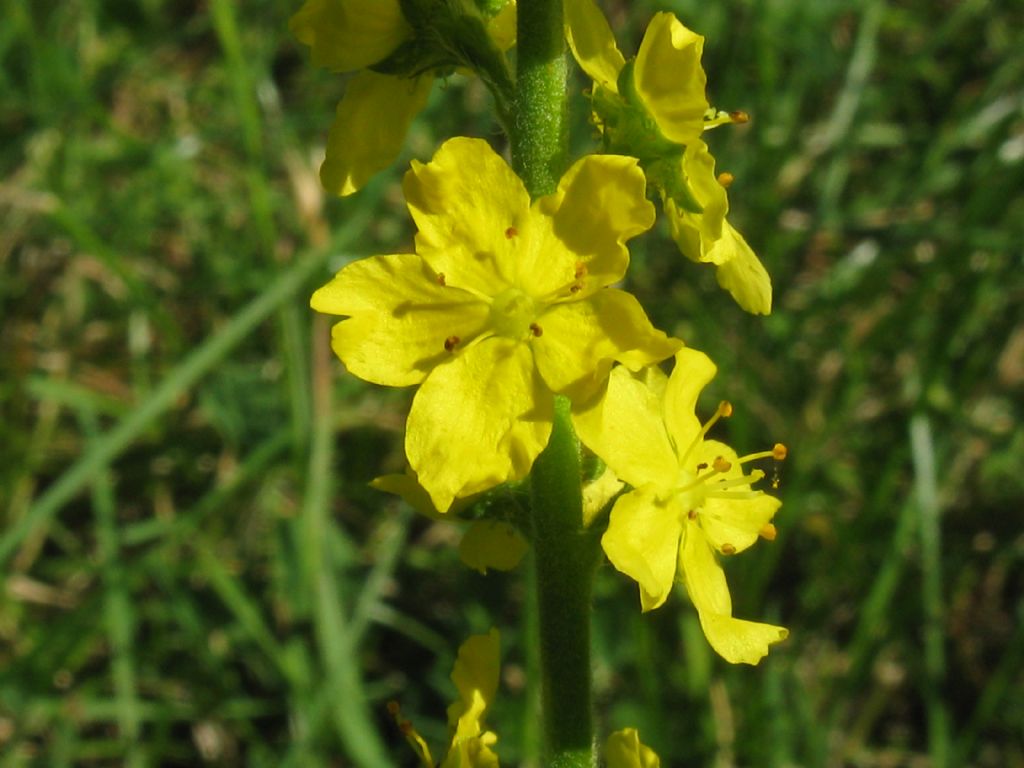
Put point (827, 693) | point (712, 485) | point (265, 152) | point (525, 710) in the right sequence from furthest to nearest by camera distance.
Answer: point (265, 152) → point (827, 693) → point (525, 710) → point (712, 485)

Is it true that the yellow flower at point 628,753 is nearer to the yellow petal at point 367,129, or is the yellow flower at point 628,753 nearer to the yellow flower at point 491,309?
the yellow flower at point 491,309

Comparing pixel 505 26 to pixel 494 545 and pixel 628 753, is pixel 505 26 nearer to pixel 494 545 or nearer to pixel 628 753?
pixel 494 545

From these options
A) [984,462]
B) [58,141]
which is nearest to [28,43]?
[58,141]

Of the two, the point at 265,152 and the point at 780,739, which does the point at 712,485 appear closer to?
the point at 780,739

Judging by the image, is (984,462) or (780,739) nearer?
(780,739)

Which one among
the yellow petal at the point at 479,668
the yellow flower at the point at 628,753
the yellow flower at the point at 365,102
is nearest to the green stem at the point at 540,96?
the yellow flower at the point at 365,102

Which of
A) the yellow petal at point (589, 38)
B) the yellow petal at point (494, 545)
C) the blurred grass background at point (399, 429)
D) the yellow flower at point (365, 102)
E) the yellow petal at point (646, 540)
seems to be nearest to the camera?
the yellow petal at point (646, 540)

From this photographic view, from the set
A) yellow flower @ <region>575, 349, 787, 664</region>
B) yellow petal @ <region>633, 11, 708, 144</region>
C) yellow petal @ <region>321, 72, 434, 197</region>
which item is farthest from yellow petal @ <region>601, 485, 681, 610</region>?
yellow petal @ <region>321, 72, 434, 197</region>
